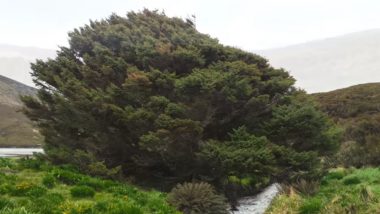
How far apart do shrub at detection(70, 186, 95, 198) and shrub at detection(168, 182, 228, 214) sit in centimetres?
279

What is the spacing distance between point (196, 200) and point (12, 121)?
142429 millimetres

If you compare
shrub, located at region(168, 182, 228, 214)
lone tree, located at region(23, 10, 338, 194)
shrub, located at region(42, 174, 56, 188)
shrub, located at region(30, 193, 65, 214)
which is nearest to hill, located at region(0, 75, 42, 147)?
lone tree, located at region(23, 10, 338, 194)

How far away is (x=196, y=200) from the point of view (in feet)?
49.7

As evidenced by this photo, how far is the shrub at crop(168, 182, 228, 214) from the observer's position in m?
14.9

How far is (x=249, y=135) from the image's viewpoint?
19359mm

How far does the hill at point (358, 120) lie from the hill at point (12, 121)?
6967 centimetres

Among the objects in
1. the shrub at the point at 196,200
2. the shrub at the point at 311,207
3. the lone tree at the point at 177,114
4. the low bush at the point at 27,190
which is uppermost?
the lone tree at the point at 177,114

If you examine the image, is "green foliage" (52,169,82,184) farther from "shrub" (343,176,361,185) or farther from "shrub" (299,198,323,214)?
"shrub" (343,176,361,185)

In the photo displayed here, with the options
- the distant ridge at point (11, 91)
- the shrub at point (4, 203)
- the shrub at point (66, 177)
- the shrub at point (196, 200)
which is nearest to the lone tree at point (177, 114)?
the shrub at point (66, 177)

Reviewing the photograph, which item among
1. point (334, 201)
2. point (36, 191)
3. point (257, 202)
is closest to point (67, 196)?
point (36, 191)

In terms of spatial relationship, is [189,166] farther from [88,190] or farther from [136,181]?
[88,190]

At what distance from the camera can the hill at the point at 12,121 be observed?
120062 mm

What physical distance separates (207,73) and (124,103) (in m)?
4.47

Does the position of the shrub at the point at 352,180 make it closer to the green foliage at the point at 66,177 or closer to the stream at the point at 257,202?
the stream at the point at 257,202
